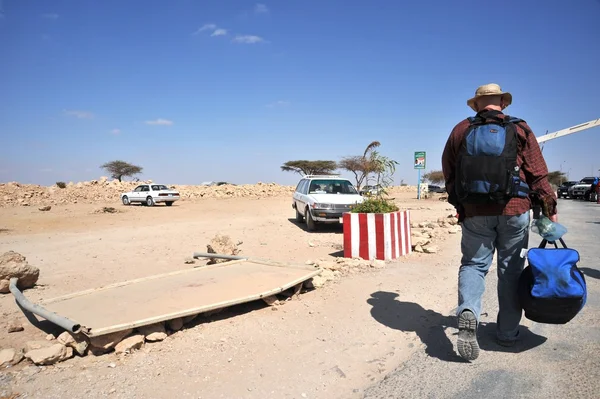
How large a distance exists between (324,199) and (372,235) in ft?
16.4

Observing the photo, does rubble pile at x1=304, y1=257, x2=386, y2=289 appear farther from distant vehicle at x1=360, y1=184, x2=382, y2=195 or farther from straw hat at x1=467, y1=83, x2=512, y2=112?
straw hat at x1=467, y1=83, x2=512, y2=112

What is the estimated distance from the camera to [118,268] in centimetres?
738

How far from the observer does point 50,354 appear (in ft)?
10.9

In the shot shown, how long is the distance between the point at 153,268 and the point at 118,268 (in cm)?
66

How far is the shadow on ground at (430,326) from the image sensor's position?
3.38m

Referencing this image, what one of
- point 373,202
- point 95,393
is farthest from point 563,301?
point 373,202

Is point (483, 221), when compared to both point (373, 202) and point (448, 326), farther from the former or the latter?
point (373, 202)

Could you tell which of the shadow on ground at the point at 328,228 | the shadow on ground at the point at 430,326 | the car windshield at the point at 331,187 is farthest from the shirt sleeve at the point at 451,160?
the car windshield at the point at 331,187

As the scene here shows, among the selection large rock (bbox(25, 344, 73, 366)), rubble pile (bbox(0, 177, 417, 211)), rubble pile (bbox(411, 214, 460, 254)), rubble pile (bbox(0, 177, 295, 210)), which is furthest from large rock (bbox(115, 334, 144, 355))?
rubble pile (bbox(0, 177, 295, 210))

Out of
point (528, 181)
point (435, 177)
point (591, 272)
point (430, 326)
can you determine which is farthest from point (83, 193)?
point (435, 177)

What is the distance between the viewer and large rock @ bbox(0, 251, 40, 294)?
5555 millimetres

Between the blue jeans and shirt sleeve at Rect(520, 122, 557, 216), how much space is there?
0.60ft

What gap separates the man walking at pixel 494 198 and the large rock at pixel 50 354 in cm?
319

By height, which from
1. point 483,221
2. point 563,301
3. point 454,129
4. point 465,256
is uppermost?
point 454,129
